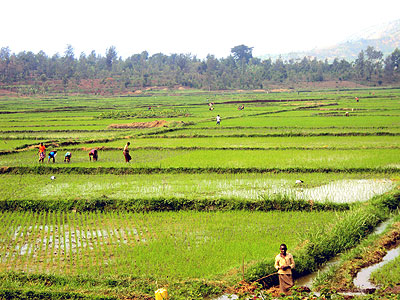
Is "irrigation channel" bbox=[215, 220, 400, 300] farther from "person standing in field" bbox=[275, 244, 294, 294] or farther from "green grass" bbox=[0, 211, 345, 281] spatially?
"green grass" bbox=[0, 211, 345, 281]

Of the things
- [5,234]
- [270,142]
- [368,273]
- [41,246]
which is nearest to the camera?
[368,273]

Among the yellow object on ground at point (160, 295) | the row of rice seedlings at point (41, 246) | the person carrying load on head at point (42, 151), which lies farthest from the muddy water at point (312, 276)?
the person carrying load on head at point (42, 151)

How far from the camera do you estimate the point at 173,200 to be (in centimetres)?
936

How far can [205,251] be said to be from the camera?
6879 millimetres

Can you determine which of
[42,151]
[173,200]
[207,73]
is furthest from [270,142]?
[207,73]

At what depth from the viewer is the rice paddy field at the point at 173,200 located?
238 inches

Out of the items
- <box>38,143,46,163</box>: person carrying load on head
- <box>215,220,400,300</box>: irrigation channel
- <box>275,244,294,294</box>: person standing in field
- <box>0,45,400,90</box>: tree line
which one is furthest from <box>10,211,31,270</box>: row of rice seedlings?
<box>0,45,400,90</box>: tree line

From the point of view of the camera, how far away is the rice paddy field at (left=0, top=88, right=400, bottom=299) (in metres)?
6.05

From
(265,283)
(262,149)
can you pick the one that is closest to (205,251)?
(265,283)

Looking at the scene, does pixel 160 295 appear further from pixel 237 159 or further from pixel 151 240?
pixel 237 159

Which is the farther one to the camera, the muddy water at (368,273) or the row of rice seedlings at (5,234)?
the row of rice seedlings at (5,234)

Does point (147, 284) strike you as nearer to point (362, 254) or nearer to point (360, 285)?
point (360, 285)

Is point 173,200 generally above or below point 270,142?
below

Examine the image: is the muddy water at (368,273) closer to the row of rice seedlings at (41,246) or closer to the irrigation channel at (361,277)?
the irrigation channel at (361,277)
